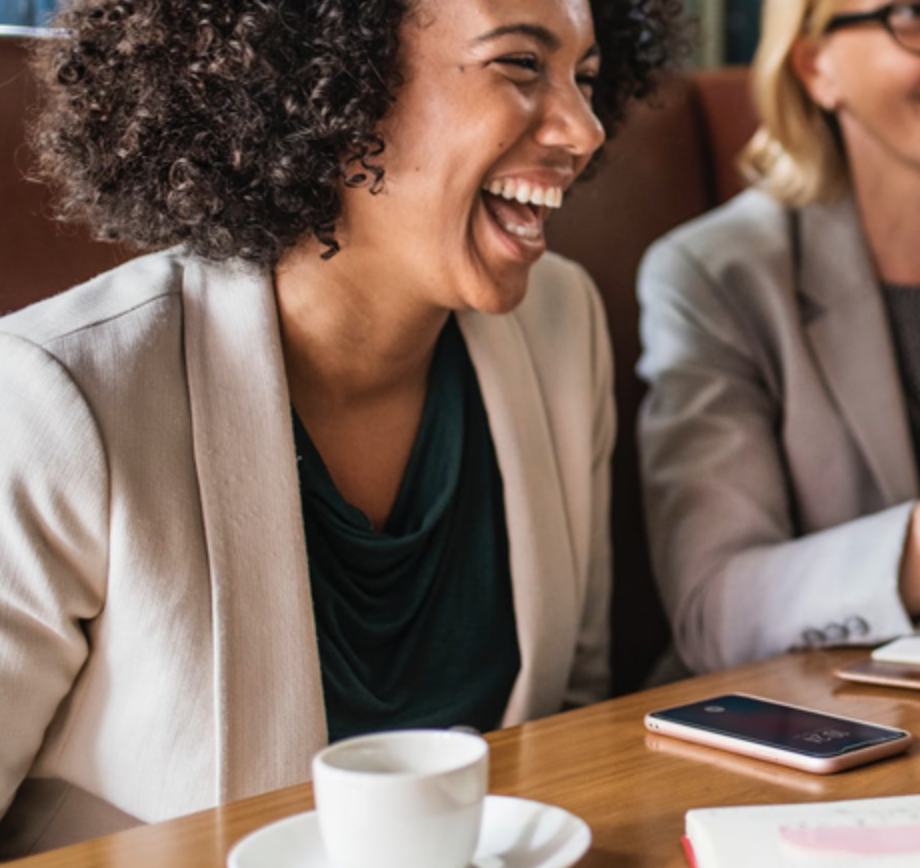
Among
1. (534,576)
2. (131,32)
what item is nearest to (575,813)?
(534,576)

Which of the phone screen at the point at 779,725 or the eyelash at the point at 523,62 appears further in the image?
the eyelash at the point at 523,62

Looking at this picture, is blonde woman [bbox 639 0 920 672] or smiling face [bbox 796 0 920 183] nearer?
blonde woman [bbox 639 0 920 672]

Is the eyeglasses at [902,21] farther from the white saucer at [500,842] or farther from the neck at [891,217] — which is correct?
the white saucer at [500,842]

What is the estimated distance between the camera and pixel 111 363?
1.10 metres

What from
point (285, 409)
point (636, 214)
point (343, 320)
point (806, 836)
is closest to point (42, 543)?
point (285, 409)

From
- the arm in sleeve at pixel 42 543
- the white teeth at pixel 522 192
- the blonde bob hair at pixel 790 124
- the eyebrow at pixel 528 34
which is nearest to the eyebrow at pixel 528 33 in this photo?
the eyebrow at pixel 528 34

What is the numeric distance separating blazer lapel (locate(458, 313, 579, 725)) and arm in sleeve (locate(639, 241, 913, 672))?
0.56 ft

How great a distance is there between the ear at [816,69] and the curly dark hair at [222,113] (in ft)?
2.29

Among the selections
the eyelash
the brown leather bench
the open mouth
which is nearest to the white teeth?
the open mouth

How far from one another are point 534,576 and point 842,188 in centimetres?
74

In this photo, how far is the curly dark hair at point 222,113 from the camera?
A: 1.16 m

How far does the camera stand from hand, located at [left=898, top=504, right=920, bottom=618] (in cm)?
133

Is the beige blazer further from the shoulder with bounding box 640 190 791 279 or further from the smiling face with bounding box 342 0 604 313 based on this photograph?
the shoulder with bounding box 640 190 791 279

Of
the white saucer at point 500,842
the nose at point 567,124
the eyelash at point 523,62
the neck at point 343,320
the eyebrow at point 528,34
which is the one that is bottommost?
the white saucer at point 500,842
